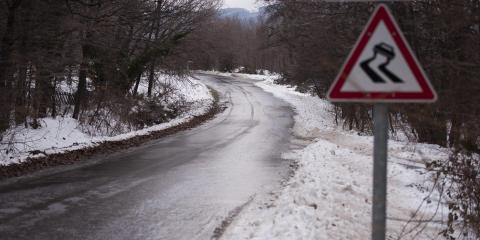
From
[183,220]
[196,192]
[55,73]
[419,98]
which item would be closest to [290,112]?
[55,73]

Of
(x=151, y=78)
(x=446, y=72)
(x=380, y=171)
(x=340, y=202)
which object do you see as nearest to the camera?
(x=380, y=171)

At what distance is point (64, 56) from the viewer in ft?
53.8

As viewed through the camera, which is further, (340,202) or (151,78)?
(151,78)

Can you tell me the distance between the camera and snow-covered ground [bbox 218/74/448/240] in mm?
6716

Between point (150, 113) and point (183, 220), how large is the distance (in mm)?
20670

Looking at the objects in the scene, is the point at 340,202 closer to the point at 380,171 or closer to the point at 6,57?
the point at 380,171

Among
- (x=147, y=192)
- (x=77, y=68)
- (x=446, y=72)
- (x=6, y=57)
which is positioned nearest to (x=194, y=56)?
(x=77, y=68)

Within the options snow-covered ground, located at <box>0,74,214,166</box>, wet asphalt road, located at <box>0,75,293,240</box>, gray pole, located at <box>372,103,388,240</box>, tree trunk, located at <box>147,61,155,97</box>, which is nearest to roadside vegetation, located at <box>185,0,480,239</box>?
gray pole, located at <box>372,103,388,240</box>

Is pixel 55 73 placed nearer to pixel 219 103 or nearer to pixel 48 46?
pixel 48 46

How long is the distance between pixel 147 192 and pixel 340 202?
3365mm

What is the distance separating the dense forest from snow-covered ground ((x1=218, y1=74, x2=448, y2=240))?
0.54m

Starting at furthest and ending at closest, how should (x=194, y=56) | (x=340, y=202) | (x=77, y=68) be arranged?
(x=194, y=56) → (x=77, y=68) → (x=340, y=202)

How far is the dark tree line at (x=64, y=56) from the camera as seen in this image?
513 inches

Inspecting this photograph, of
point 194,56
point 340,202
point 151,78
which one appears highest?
point 194,56
